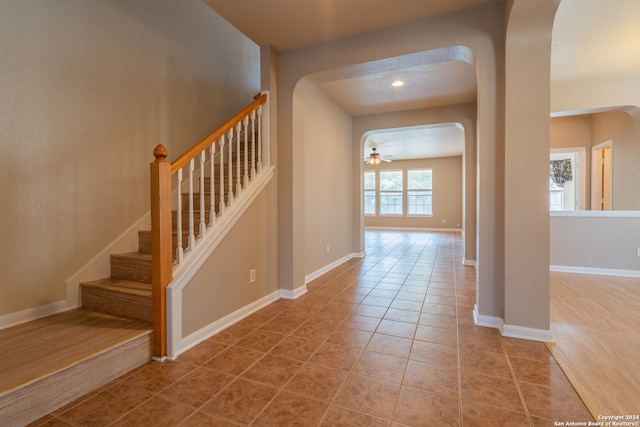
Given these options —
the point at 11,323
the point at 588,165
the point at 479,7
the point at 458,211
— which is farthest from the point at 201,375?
the point at 458,211

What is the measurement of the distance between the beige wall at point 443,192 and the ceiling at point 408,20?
Answer: 21.2 ft

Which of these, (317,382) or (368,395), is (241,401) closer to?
(317,382)

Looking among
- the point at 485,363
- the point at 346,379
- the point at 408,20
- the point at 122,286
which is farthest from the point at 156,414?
the point at 408,20

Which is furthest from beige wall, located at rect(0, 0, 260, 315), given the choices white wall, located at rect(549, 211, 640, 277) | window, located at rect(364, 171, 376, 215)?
window, located at rect(364, 171, 376, 215)

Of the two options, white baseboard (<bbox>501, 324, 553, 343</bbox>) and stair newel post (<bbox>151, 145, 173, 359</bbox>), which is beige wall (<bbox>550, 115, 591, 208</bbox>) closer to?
white baseboard (<bbox>501, 324, 553, 343</bbox>)

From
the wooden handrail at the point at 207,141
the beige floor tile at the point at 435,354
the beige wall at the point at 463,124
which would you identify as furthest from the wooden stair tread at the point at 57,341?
the beige wall at the point at 463,124

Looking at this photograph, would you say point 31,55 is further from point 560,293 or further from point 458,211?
point 458,211

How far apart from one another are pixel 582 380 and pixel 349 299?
1990 millimetres

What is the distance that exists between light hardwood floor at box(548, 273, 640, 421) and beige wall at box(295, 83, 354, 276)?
2793 millimetres

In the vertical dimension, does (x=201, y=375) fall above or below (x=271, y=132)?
below

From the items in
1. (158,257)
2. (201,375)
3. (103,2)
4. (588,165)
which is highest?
(103,2)

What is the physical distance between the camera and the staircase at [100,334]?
1443 mm

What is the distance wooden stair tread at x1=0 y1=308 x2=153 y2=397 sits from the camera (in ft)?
4.86

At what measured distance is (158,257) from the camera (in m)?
1.97
